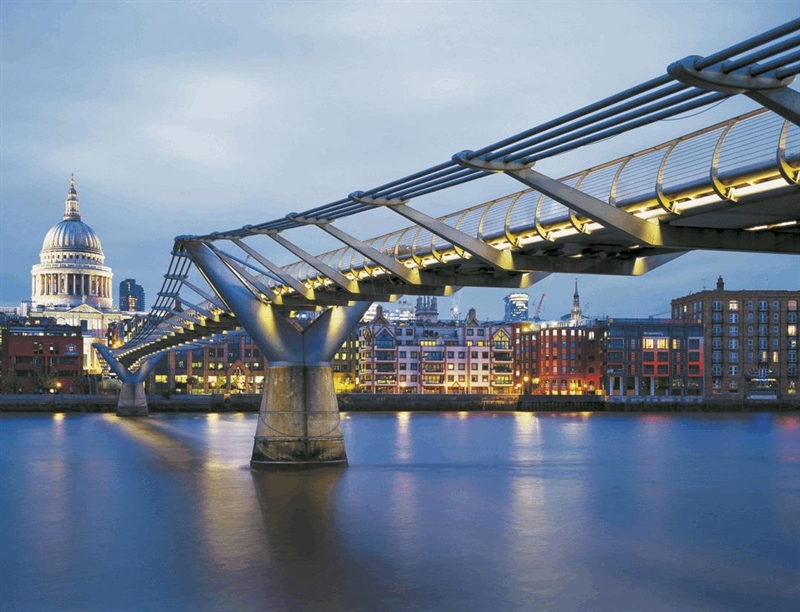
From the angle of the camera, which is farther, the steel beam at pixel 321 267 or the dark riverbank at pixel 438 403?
the dark riverbank at pixel 438 403

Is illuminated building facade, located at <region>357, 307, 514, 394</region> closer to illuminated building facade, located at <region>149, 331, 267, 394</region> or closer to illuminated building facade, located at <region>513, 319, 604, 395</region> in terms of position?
illuminated building facade, located at <region>513, 319, 604, 395</region>

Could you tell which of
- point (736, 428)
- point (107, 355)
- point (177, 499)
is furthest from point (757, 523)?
point (107, 355)

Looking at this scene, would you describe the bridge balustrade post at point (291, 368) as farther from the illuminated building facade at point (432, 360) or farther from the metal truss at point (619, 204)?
the illuminated building facade at point (432, 360)

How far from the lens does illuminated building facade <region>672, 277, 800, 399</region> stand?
14588 centimetres

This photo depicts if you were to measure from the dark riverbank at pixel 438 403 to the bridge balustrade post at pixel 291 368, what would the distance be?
83.4 m

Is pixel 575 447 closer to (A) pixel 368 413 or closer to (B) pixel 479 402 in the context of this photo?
(A) pixel 368 413

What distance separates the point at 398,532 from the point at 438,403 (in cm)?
10572

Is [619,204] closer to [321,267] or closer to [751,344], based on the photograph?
[321,267]

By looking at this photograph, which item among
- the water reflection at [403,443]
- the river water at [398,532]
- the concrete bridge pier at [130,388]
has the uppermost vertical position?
the concrete bridge pier at [130,388]

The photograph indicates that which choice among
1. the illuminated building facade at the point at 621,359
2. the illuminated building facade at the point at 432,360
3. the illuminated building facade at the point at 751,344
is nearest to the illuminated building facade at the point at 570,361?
the illuminated building facade at the point at 621,359

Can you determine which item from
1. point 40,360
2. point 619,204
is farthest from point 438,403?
point 619,204

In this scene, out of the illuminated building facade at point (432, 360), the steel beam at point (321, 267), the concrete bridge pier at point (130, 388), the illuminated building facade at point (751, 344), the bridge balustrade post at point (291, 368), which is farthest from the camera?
the illuminated building facade at point (432, 360)

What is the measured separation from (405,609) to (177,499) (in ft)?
61.2

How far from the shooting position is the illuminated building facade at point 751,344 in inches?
5743
